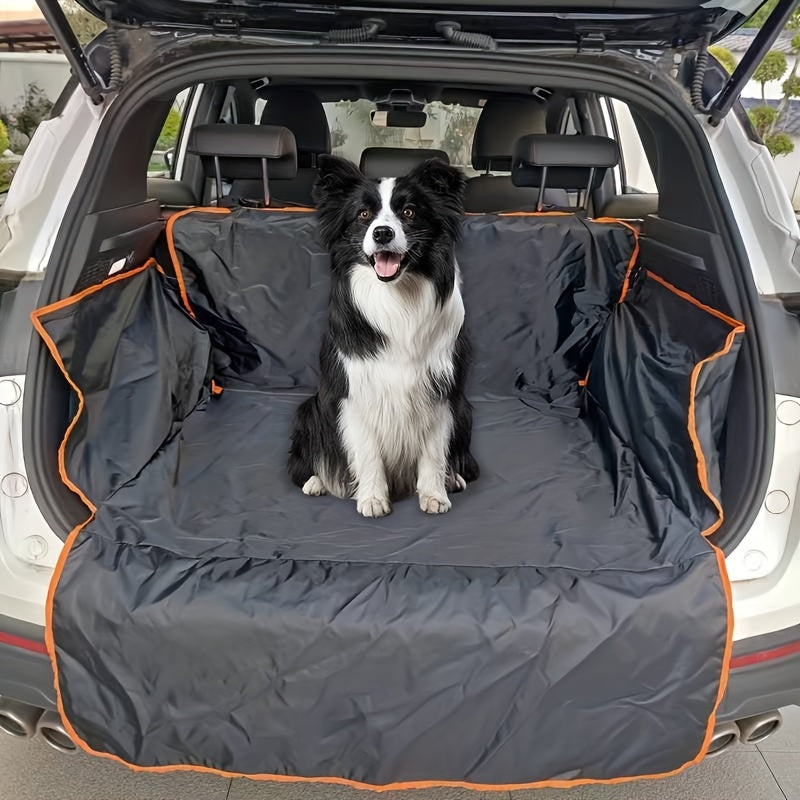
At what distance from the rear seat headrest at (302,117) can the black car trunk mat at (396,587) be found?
113cm

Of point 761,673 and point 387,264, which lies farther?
point 387,264

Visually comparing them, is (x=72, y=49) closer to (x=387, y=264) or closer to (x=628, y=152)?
(x=387, y=264)

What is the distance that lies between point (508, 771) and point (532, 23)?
1769mm

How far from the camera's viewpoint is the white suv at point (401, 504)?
1.29 metres

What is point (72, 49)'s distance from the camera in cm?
163

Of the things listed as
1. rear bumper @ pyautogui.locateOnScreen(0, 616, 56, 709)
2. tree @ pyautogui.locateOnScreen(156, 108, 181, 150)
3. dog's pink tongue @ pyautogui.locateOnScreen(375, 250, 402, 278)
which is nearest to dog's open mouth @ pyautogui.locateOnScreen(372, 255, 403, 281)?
dog's pink tongue @ pyautogui.locateOnScreen(375, 250, 402, 278)

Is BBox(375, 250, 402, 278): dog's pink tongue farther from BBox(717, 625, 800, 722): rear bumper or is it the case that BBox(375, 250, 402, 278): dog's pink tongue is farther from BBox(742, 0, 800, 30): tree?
BBox(717, 625, 800, 722): rear bumper

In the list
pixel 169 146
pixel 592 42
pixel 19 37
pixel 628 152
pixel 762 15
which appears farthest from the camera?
pixel 19 37

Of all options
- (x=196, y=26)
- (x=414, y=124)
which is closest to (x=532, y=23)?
(x=196, y=26)

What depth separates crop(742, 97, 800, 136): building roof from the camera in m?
10.5

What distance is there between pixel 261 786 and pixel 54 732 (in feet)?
1.61

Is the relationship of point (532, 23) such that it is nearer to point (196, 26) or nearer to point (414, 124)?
point (196, 26)

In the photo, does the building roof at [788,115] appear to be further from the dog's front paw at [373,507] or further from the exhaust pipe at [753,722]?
the exhaust pipe at [753,722]

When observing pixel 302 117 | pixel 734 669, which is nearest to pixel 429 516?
pixel 734 669
